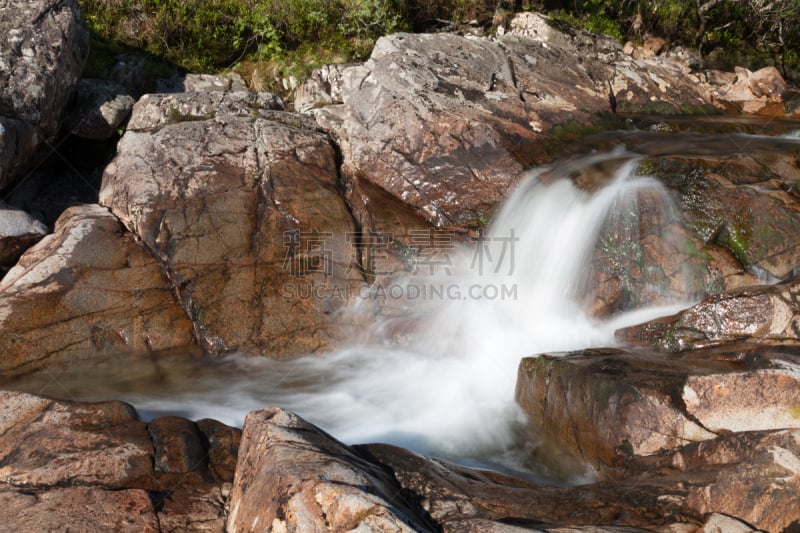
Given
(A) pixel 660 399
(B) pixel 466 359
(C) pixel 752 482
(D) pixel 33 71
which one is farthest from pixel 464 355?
(D) pixel 33 71

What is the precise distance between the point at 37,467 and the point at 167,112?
6.11m

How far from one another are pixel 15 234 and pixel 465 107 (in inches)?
227

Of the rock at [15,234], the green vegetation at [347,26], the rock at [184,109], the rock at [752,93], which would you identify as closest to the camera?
the rock at [15,234]

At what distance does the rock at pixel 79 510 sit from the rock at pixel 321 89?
25.3ft

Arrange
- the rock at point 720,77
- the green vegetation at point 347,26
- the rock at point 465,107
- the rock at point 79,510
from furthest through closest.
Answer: the green vegetation at point 347,26 → the rock at point 720,77 → the rock at point 465,107 → the rock at point 79,510

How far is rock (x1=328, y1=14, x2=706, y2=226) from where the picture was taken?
27.3ft

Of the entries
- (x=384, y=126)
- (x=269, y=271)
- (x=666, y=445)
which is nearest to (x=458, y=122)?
(x=384, y=126)

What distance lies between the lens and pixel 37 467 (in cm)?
384

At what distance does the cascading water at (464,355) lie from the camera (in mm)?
5770

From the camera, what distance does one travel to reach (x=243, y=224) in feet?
25.1

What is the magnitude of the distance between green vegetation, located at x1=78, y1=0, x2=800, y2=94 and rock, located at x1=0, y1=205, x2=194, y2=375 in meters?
4.53

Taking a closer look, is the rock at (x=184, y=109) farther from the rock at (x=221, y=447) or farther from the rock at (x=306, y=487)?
the rock at (x=306, y=487)

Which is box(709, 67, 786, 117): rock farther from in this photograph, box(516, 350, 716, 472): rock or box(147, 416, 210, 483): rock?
box(147, 416, 210, 483): rock

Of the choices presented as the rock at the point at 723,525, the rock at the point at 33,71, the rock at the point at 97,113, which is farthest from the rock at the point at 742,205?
the rock at the point at 33,71
